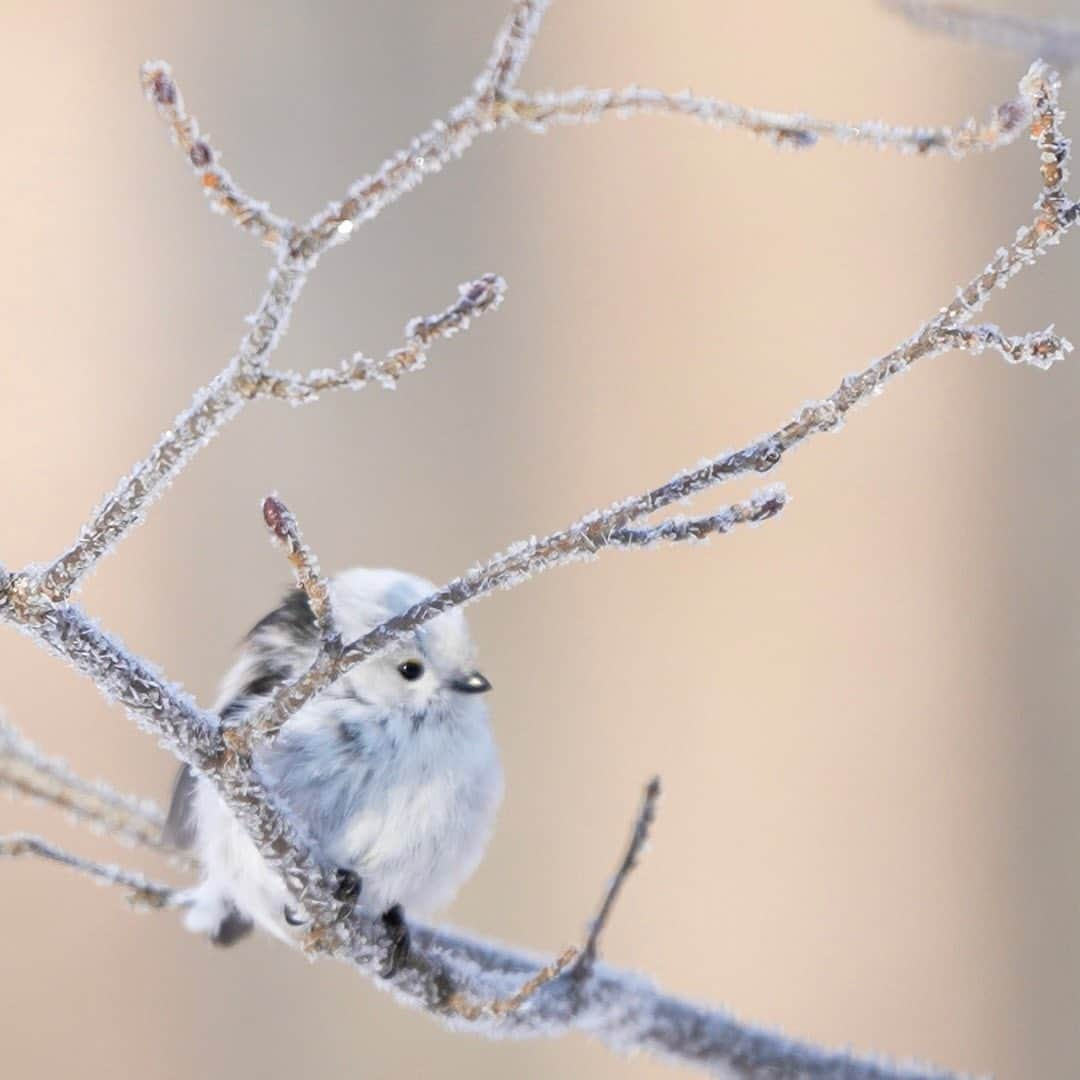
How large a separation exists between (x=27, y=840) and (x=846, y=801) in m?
1.16

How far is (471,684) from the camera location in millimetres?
900

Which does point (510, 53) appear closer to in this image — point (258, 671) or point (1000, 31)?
point (1000, 31)

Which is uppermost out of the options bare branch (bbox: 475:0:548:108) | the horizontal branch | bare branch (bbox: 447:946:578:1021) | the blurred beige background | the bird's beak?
the blurred beige background

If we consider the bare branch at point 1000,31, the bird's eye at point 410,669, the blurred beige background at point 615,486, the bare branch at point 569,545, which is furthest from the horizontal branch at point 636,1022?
the blurred beige background at point 615,486

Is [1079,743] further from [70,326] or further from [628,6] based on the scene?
[70,326]

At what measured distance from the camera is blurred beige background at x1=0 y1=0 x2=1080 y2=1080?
163 centimetres

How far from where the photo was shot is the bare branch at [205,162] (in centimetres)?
40

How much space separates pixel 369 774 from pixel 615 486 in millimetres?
917

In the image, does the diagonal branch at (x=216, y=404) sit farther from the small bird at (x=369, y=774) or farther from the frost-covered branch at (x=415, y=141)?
the small bird at (x=369, y=774)

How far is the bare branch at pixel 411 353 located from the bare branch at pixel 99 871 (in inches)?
19.1

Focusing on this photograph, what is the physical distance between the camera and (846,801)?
170 cm

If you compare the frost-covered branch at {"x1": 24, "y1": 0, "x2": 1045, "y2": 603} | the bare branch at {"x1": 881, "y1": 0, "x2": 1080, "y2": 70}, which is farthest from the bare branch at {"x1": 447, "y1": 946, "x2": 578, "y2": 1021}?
the bare branch at {"x1": 881, "y1": 0, "x2": 1080, "y2": 70}

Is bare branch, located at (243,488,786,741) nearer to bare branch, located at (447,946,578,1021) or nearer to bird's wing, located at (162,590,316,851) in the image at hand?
bare branch, located at (447,946,578,1021)

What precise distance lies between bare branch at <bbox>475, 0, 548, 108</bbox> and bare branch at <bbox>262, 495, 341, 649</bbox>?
149mm
